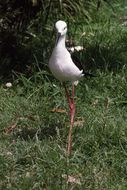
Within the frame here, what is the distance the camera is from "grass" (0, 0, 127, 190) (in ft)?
11.6

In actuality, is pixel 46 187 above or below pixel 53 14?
below

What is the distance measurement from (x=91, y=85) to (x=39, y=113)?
0.65 meters

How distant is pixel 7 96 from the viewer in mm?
4785

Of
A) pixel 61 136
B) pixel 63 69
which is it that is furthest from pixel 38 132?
pixel 63 69

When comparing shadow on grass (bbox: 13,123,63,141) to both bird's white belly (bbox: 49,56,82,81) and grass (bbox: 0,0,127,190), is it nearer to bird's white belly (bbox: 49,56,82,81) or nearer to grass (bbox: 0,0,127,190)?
grass (bbox: 0,0,127,190)

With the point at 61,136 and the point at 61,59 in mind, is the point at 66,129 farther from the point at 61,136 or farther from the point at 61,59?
the point at 61,59

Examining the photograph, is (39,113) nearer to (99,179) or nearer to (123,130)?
(123,130)

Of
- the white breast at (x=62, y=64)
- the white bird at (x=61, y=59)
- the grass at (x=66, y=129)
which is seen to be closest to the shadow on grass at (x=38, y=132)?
the grass at (x=66, y=129)

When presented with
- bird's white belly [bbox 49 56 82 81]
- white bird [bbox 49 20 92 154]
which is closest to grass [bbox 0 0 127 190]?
white bird [bbox 49 20 92 154]

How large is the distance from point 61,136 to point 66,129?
87mm

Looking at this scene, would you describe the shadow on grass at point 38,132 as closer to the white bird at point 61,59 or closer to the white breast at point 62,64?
the white bird at point 61,59

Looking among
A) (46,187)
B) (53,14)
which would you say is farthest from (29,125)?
(53,14)

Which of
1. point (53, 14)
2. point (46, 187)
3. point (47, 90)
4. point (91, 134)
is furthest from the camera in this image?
point (53, 14)

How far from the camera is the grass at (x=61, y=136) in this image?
3525mm
